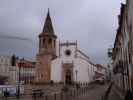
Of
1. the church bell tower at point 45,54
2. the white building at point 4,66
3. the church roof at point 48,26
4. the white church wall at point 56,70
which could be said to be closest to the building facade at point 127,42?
the church bell tower at point 45,54

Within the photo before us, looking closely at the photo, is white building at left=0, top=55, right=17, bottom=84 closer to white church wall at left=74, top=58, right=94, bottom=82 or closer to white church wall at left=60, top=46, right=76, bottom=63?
white church wall at left=60, top=46, right=76, bottom=63

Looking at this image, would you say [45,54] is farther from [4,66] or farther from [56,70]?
[4,66]

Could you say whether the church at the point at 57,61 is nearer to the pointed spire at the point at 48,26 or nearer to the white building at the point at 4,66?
the pointed spire at the point at 48,26

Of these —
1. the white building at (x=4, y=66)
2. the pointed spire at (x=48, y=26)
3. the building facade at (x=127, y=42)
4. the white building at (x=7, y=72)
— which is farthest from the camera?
the white building at (x=7, y=72)

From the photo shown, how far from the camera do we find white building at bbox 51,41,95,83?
58562 mm

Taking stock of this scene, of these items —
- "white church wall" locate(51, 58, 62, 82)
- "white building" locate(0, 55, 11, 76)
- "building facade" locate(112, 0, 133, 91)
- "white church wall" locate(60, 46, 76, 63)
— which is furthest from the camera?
"white building" locate(0, 55, 11, 76)

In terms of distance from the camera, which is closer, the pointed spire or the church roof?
the church roof

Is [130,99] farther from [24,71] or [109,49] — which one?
[24,71]

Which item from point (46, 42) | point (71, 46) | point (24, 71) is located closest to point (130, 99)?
point (46, 42)

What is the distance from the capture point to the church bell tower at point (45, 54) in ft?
Result: 185

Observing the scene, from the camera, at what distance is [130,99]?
1237 cm

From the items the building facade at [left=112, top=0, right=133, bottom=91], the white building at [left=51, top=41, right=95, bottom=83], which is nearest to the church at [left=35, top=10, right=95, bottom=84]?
the white building at [left=51, top=41, right=95, bottom=83]

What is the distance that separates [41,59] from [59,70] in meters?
6.19

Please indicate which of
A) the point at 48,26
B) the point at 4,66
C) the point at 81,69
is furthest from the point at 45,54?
the point at 4,66
